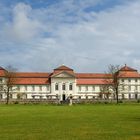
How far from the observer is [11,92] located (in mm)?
119000

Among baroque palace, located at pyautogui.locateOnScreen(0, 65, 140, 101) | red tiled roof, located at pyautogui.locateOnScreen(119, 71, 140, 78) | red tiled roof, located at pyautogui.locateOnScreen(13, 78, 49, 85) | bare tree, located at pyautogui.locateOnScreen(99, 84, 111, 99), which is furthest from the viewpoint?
red tiled roof, located at pyautogui.locateOnScreen(119, 71, 140, 78)

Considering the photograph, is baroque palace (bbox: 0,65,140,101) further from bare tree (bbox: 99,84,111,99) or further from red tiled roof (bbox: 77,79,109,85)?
bare tree (bbox: 99,84,111,99)

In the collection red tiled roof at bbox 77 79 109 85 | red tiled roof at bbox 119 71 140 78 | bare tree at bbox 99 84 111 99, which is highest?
red tiled roof at bbox 119 71 140 78

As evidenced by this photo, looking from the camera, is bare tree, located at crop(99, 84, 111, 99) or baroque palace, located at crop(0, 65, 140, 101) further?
baroque palace, located at crop(0, 65, 140, 101)

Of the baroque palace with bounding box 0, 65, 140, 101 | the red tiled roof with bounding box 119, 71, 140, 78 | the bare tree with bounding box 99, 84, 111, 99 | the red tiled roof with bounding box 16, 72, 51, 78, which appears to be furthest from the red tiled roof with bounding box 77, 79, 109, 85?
the red tiled roof with bounding box 16, 72, 51, 78

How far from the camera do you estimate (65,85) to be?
121375 millimetres

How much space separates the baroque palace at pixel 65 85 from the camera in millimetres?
121000

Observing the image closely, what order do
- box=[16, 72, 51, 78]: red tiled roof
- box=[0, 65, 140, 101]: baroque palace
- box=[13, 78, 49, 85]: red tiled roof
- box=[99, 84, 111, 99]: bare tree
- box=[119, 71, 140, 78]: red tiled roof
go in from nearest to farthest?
1. box=[99, 84, 111, 99]: bare tree
2. box=[0, 65, 140, 101]: baroque palace
3. box=[13, 78, 49, 85]: red tiled roof
4. box=[119, 71, 140, 78]: red tiled roof
5. box=[16, 72, 51, 78]: red tiled roof

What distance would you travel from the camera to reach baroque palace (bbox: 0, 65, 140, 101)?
12100 centimetres

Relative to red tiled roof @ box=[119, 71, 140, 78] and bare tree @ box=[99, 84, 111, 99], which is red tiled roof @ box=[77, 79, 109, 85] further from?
red tiled roof @ box=[119, 71, 140, 78]

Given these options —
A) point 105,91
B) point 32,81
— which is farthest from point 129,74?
point 32,81

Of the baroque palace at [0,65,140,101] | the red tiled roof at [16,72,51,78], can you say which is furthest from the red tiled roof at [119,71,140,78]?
the red tiled roof at [16,72,51,78]

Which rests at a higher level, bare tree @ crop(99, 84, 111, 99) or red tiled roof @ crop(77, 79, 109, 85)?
red tiled roof @ crop(77, 79, 109, 85)

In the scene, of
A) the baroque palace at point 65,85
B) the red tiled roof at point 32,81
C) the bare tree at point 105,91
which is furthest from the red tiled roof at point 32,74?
the bare tree at point 105,91
